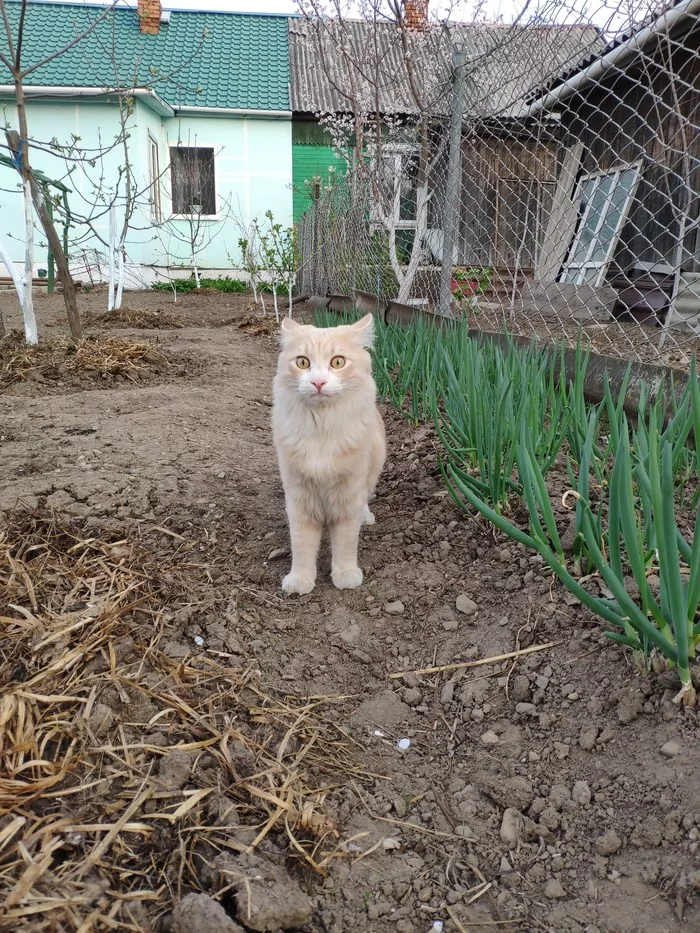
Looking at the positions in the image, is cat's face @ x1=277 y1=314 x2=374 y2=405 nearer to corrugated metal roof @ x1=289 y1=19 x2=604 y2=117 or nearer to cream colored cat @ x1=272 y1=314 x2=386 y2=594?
cream colored cat @ x1=272 y1=314 x2=386 y2=594

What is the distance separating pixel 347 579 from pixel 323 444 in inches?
17.4

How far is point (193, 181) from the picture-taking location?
1421 centimetres

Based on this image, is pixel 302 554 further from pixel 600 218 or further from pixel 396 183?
pixel 600 218

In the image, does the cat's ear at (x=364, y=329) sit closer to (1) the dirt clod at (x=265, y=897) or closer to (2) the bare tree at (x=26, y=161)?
(1) the dirt clod at (x=265, y=897)

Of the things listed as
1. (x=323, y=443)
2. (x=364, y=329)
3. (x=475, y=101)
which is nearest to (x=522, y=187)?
(x=475, y=101)

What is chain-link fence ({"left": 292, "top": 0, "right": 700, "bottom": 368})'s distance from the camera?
4.03m

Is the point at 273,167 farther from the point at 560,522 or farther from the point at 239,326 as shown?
the point at 560,522

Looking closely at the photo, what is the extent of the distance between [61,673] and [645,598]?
1.22 metres

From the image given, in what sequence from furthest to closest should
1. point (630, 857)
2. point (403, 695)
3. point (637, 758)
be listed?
point (403, 695) < point (637, 758) < point (630, 857)

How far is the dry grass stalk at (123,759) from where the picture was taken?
3.28ft

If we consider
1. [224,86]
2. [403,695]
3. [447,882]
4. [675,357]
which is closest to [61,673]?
[403,695]

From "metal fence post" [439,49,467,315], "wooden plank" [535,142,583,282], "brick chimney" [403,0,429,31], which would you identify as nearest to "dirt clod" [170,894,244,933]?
"metal fence post" [439,49,467,315]

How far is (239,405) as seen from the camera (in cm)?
421

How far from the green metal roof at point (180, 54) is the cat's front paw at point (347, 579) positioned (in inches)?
545
